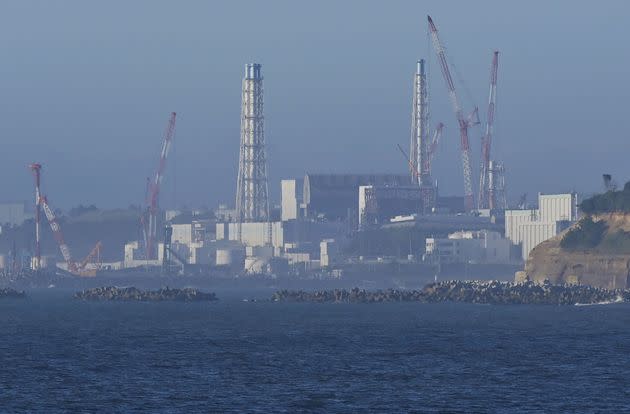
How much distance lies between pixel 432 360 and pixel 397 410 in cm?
2557

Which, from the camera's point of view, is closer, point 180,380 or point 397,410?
point 397,410

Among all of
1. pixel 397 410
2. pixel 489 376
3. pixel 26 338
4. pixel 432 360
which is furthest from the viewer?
pixel 26 338

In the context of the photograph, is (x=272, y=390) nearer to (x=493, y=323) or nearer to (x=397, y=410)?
(x=397, y=410)

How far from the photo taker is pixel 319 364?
328 feet

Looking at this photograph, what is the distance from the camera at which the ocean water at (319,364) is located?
A: 265 ft

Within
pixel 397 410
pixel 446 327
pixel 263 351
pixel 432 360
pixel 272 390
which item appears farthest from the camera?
pixel 446 327

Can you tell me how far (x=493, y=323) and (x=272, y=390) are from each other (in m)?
60.7

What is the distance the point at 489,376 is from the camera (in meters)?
92.0

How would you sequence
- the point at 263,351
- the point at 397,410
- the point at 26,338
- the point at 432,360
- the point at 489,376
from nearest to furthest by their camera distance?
the point at 397,410
the point at 489,376
the point at 432,360
the point at 263,351
the point at 26,338

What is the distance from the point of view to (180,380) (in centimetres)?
9000

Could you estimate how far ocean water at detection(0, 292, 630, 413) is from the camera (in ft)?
265

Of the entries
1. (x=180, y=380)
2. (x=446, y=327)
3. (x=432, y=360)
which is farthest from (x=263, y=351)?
(x=446, y=327)

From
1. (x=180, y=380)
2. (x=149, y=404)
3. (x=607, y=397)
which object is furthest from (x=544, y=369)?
(x=149, y=404)

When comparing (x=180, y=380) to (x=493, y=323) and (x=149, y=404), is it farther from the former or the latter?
(x=493, y=323)
